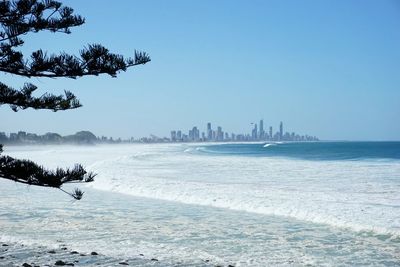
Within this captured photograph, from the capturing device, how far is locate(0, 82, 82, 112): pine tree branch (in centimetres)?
684

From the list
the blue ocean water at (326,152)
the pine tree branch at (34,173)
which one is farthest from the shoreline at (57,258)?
the blue ocean water at (326,152)

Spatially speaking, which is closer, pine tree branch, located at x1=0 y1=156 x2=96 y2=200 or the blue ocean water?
pine tree branch, located at x1=0 y1=156 x2=96 y2=200

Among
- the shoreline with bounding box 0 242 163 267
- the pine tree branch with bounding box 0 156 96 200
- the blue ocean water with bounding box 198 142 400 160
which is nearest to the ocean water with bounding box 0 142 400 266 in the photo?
the shoreline with bounding box 0 242 163 267

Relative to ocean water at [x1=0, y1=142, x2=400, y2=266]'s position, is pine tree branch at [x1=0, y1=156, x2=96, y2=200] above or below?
above

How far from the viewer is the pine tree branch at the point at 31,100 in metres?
6.84

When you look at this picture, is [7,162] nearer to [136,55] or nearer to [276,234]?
[136,55]

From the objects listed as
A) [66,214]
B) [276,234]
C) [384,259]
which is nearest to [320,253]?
[384,259]

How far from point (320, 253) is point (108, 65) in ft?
17.4

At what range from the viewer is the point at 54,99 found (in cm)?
700

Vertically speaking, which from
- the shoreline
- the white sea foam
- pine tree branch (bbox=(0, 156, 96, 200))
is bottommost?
the white sea foam

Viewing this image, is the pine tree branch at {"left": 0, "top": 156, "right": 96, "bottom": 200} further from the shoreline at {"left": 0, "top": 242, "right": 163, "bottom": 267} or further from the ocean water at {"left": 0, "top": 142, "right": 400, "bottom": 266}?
the ocean water at {"left": 0, "top": 142, "right": 400, "bottom": 266}

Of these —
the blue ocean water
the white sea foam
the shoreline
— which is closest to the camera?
the shoreline

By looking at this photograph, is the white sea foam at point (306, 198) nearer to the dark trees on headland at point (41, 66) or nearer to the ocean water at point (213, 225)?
the ocean water at point (213, 225)

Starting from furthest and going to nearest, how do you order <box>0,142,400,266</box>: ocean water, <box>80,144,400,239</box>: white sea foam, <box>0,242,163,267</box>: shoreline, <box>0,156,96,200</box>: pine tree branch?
<box>80,144,400,239</box>: white sea foam, <box>0,142,400,266</box>: ocean water, <box>0,242,163,267</box>: shoreline, <box>0,156,96,200</box>: pine tree branch
